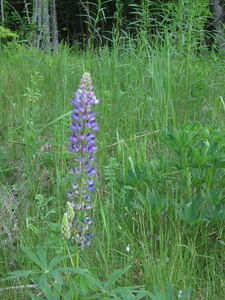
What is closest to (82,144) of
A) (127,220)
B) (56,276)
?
(56,276)

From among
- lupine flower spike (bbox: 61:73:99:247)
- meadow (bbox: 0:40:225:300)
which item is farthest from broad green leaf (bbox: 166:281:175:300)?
lupine flower spike (bbox: 61:73:99:247)

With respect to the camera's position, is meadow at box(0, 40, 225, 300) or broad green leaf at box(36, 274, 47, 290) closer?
broad green leaf at box(36, 274, 47, 290)

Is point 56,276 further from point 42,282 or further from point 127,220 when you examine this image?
point 127,220

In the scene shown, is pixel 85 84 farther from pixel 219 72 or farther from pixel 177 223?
pixel 219 72

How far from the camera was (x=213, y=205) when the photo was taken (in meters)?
1.82

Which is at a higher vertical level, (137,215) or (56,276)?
(56,276)

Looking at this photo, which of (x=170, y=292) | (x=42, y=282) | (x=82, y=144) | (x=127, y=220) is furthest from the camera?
(x=127, y=220)

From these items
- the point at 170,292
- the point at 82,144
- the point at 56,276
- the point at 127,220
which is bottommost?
the point at 127,220

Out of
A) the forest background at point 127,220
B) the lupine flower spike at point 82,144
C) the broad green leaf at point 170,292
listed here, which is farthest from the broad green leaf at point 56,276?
the broad green leaf at point 170,292

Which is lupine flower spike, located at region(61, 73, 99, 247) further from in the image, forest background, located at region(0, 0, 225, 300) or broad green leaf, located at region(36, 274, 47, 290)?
broad green leaf, located at region(36, 274, 47, 290)

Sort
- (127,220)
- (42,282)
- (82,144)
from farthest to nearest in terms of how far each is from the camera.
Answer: (127,220), (82,144), (42,282)

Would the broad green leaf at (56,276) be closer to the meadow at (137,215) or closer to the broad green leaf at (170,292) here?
the meadow at (137,215)

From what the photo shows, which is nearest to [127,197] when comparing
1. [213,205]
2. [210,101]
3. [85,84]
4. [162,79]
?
[213,205]

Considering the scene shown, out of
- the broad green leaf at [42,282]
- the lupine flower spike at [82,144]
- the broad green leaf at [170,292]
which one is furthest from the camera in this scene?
the lupine flower spike at [82,144]
